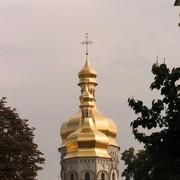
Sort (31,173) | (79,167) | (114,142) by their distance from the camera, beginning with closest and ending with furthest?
(31,173) < (79,167) < (114,142)

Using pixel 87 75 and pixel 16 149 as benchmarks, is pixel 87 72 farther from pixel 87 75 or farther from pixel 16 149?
pixel 16 149

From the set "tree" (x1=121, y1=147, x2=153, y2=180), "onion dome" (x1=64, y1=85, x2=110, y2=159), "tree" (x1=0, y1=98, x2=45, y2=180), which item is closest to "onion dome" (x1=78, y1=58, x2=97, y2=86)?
"onion dome" (x1=64, y1=85, x2=110, y2=159)

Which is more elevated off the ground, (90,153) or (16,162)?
(90,153)

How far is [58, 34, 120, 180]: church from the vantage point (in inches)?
3868

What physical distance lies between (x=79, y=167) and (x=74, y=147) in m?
2.28

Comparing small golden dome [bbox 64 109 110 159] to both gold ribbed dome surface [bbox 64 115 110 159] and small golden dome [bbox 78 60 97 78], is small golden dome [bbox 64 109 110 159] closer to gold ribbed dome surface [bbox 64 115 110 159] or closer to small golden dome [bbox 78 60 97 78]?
gold ribbed dome surface [bbox 64 115 110 159]

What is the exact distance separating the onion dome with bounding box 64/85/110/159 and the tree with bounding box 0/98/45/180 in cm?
5652

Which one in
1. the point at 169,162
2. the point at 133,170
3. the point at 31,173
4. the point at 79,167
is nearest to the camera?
the point at 169,162

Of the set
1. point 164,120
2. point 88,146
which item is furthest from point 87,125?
point 164,120

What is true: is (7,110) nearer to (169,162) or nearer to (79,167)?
(169,162)

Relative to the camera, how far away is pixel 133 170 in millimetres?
49125

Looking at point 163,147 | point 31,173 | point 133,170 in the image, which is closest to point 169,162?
point 163,147

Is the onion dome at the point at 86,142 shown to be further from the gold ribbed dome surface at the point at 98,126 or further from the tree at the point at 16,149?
the tree at the point at 16,149

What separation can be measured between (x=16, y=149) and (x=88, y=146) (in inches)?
Result: 2327
